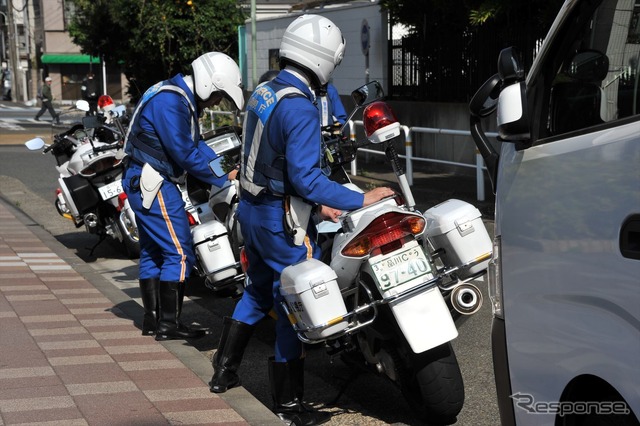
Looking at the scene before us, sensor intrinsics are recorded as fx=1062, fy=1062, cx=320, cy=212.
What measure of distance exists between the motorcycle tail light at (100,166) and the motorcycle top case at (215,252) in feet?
12.4

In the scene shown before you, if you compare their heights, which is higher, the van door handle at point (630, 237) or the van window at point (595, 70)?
the van window at point (595, 70)

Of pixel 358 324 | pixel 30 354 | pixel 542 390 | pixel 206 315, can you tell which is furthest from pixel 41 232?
pixel 542 390

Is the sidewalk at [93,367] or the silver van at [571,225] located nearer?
the silver van at [571,225]

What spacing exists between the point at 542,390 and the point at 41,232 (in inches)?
364

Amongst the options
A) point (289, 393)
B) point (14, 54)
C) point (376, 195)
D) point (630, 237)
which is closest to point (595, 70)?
point (630, 237)

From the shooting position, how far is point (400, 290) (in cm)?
464

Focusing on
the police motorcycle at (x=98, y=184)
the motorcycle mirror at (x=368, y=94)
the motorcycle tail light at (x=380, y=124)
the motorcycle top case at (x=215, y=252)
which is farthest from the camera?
the police motorcycle at (x=98, y=184)

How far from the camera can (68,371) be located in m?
5.68

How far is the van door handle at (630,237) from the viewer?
2.91 meters

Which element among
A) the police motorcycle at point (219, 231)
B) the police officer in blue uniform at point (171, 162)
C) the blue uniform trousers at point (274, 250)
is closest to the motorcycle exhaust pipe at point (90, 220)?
the police motorcycle at point (219, 231)

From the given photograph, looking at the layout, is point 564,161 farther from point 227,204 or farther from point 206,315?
point 206,315

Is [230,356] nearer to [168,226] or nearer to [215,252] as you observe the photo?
[215,252]

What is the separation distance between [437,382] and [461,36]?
1207 cm

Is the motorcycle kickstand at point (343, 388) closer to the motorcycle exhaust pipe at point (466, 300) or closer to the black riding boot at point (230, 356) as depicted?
the black riding boot at point (230, 356)
